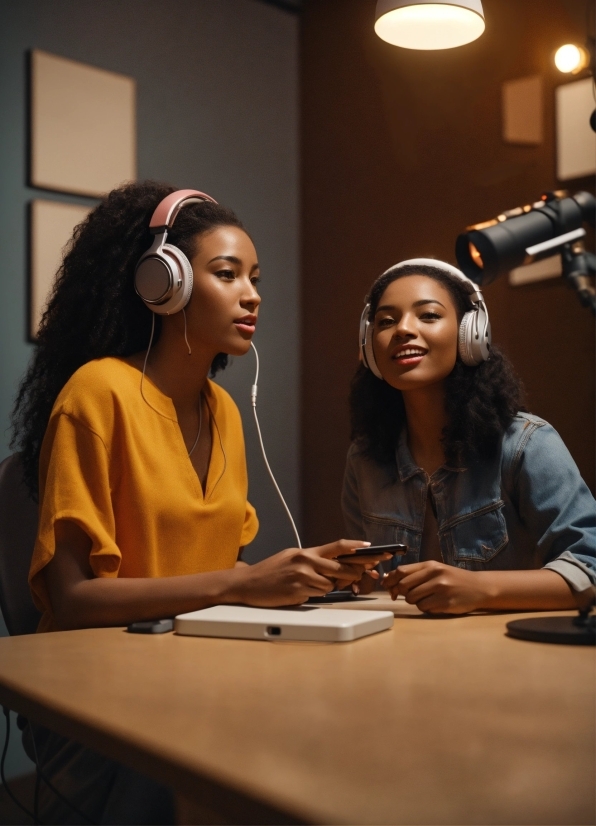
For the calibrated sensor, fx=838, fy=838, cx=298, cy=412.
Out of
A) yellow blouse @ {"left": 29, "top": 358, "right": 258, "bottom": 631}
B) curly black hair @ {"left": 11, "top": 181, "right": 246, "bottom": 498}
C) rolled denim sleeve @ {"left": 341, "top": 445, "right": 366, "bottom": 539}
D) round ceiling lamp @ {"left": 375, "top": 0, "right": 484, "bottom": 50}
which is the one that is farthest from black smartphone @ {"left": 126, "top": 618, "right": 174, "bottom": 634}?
round ceiling lamp @ {"left": 375, "top": 0, "right": 484, "bottom": 50}

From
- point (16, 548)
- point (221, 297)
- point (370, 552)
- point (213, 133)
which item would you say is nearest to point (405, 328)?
point (221, 297)

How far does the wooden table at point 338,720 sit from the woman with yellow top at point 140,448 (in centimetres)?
20

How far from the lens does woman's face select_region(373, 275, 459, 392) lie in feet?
5.39

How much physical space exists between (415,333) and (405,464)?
10.3 inches

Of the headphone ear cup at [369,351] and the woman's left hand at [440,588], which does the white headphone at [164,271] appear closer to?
the headphone ear cup at [369,351]

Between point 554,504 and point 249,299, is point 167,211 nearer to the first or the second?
point 249,299

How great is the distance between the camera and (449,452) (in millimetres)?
1604

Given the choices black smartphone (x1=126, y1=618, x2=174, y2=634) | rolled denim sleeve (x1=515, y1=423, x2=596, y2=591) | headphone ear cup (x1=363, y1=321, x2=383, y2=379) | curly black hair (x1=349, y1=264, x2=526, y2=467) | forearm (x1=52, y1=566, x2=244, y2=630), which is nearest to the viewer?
black smartphone (x1=126, y1=618, x2=174, y2=634)

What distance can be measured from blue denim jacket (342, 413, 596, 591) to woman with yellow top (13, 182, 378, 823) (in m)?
0.30

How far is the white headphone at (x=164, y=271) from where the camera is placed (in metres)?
1.58

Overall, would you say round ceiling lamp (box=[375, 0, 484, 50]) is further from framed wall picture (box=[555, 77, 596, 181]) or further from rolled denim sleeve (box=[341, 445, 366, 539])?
rolled denim sleeve (box=[341, 445, 366, 539])

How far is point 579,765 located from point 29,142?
2.50 m

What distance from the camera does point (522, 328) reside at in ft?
8.38

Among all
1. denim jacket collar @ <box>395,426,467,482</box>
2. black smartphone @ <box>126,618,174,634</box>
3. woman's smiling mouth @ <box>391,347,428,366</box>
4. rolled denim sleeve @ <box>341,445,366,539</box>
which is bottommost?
black smartphone @ <box>126,618,174,634</box>
